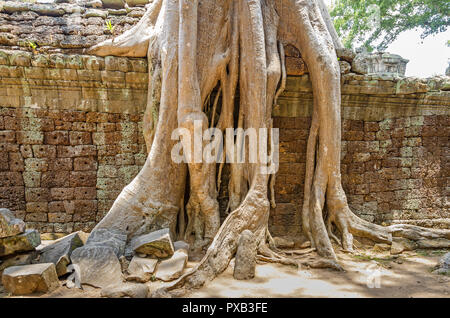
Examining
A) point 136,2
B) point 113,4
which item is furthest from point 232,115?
point 113,4

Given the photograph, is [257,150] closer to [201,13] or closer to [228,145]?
[228,145]

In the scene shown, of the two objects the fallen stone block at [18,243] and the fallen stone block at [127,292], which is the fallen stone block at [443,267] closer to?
the fallen stone block at [127,292]

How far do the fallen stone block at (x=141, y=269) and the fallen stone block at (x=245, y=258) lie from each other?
0.63 meters

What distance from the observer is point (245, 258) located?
209cm

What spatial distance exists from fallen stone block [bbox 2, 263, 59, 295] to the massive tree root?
0.62m

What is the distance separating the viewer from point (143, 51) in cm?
297

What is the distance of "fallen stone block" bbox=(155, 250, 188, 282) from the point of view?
6.39 ft

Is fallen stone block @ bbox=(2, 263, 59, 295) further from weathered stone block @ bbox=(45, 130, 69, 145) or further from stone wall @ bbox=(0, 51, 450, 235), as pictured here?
weathered stone block @ bbox=(45, 130, 69, 145)

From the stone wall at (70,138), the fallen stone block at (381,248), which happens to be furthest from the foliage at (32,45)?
the fallen stone block at (381,248)

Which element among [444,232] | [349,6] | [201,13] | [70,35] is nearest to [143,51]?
[201,13]

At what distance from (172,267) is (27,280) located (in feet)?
3.03

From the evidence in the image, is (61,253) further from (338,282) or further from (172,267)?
(338,282)

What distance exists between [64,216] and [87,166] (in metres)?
0.61

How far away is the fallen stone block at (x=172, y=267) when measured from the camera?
1948mm
